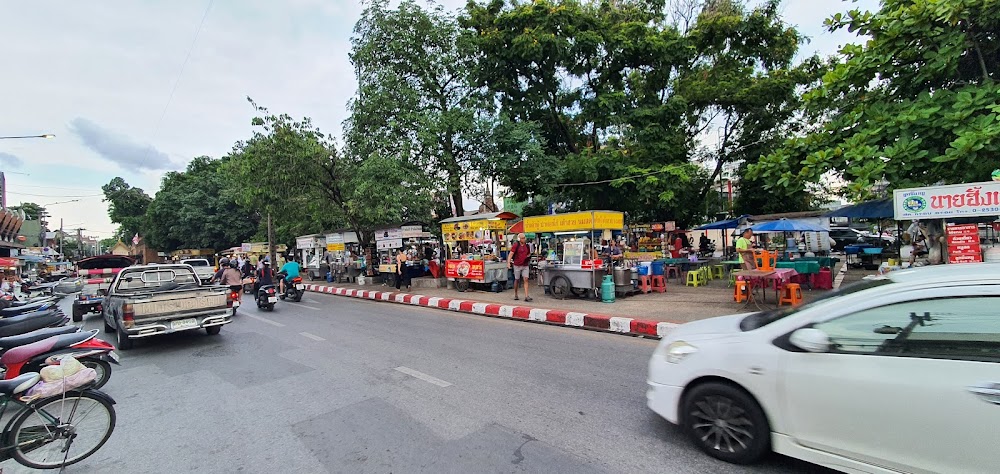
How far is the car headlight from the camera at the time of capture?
10.8 feet

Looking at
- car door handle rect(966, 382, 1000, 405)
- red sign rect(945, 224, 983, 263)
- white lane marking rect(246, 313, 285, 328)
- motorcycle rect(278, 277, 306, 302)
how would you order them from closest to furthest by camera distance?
1. car door handle rect(966, 382, 1000, 405)
2. red sign rect(945, 224, 983, 263)
3. white lane marking rect(246, 313, 285, 328)
4. motorcycle rect(278, 277, 306, 302)

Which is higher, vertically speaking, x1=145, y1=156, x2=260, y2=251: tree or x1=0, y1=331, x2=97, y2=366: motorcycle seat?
x1=145, y1=156, x2=260, y2=251: tree

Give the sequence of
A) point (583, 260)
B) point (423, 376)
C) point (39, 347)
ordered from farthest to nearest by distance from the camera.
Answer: point (583, 260) → point (423, 376) → point (39, 347)

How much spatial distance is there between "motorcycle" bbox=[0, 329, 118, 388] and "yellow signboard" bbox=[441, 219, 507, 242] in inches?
409

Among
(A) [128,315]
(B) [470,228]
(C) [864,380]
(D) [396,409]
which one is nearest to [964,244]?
(C) [864,380]

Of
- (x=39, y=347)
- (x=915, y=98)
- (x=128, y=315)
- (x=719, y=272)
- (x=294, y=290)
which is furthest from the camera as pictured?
(x=719, y=272)

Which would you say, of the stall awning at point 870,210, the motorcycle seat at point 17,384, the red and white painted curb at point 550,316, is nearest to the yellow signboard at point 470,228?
the red and white painted curb at point 550,316

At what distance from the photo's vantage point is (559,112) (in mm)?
19625

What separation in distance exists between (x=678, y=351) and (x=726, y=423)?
565mm

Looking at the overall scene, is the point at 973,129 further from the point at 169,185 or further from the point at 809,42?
the point at 169,185

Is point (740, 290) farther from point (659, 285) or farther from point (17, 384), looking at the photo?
point (17, 384)

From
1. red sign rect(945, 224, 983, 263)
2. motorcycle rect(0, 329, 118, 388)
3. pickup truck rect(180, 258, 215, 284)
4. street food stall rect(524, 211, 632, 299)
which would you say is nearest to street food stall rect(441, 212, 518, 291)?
street food stall rect(524, 211, 632, 299)

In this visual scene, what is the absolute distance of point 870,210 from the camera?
12.1m

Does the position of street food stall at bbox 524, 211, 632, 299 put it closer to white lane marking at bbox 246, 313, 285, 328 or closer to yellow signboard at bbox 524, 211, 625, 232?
yellow signboard at bbox 524, 211, 625, 232
